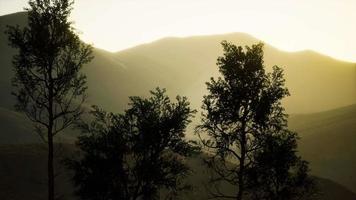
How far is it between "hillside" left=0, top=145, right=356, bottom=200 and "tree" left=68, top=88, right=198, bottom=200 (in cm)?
2205

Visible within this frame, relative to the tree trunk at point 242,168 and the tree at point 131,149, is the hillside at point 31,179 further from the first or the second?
A: the tree trunk at point 242,168

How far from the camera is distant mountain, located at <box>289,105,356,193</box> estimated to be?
80188 millimetres

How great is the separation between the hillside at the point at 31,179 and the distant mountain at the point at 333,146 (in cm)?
1721

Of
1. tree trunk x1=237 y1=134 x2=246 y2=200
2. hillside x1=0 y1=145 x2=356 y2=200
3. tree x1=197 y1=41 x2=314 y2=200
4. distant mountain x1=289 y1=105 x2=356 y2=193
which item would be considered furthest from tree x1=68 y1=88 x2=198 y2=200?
distant mountain x1=289 y1=105 x2=356 y2=193

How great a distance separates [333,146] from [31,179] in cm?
7063

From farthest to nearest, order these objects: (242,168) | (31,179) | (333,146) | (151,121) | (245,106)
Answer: (333,146) → (31,179) → (151,121) → (245,106) → (242,168)

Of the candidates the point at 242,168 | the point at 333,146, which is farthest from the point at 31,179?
the point at 333,146

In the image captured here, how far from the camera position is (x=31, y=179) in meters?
48.8

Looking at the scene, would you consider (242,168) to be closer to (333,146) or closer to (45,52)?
(45,52)

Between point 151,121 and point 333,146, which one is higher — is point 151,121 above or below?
above

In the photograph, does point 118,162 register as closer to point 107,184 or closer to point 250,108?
point 107,184

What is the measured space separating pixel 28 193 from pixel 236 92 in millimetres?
34316

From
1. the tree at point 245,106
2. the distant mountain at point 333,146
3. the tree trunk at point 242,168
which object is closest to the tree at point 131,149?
the tree at point 245,106

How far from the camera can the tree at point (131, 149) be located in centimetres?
2023
